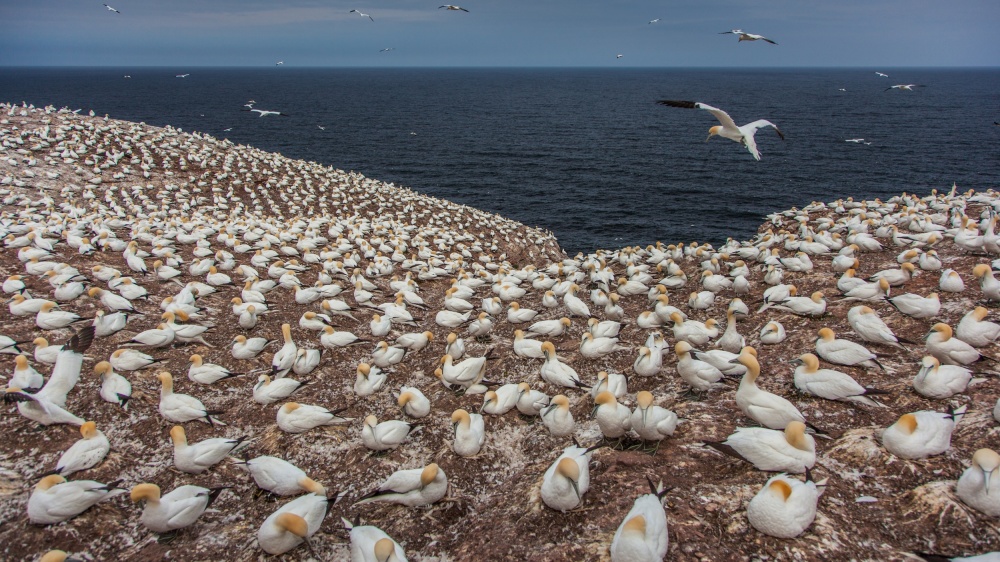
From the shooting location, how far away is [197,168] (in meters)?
33.0

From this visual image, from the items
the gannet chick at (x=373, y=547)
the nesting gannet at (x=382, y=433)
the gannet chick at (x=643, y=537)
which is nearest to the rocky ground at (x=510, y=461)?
the nesting gannet at (x=382, y=433)

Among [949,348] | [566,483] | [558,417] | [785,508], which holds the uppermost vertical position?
[949,348]

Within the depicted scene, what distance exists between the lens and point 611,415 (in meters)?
6.35

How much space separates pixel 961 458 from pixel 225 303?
14.4 metres

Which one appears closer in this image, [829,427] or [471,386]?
[829,427]

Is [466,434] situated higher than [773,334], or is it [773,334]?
[773,334]

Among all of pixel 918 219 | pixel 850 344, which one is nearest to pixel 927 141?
pixel 918 219

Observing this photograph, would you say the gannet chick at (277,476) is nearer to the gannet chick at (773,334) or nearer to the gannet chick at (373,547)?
the gannet chick at (373,547)

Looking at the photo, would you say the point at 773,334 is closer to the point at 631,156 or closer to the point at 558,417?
the point at 558,417

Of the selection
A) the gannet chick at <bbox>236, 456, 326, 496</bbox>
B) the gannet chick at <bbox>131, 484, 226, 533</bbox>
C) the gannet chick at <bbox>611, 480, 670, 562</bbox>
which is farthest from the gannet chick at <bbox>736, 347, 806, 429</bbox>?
the gannet chick at <bbox>131, 484, 226, 533</bbox>

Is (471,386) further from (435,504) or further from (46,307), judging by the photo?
(46,307)

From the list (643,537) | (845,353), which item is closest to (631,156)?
(845,353)

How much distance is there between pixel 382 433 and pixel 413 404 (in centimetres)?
93

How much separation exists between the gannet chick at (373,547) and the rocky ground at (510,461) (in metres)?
0.68
